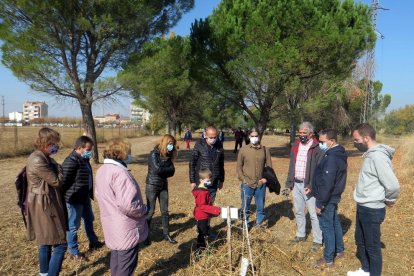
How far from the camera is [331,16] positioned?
14156 mm

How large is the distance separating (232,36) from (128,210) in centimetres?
1257

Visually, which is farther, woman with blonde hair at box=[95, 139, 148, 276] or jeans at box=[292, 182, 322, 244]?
jeans at box=[292, 182, 322, 244]

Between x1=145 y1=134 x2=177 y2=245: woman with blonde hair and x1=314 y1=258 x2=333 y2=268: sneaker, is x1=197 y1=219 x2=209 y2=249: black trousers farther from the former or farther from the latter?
x1=314 y1=258 x2=333 y2=268: sneaker

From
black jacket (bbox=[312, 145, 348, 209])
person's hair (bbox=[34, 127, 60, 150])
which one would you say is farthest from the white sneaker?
person's hair (bbox=[34, 127, 60, 150])

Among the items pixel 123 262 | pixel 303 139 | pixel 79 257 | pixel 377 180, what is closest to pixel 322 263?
pixel 377 180

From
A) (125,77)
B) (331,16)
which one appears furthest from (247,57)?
(125,77)

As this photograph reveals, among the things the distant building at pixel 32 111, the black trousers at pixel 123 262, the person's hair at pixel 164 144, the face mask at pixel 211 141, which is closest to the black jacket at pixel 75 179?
the person's hair at pixel 164 144

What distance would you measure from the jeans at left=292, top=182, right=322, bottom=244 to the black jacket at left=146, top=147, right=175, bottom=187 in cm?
192

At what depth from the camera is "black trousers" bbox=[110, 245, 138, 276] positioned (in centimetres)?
323

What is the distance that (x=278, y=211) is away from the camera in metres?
7.20

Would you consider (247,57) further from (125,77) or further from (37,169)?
(37,169)

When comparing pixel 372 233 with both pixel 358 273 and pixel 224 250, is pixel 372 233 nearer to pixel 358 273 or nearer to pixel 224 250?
pixel 358 273

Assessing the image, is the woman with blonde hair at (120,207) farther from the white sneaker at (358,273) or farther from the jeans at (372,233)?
the white sneaker at (358,273)

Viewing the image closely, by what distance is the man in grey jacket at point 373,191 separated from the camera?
3.62 meters
